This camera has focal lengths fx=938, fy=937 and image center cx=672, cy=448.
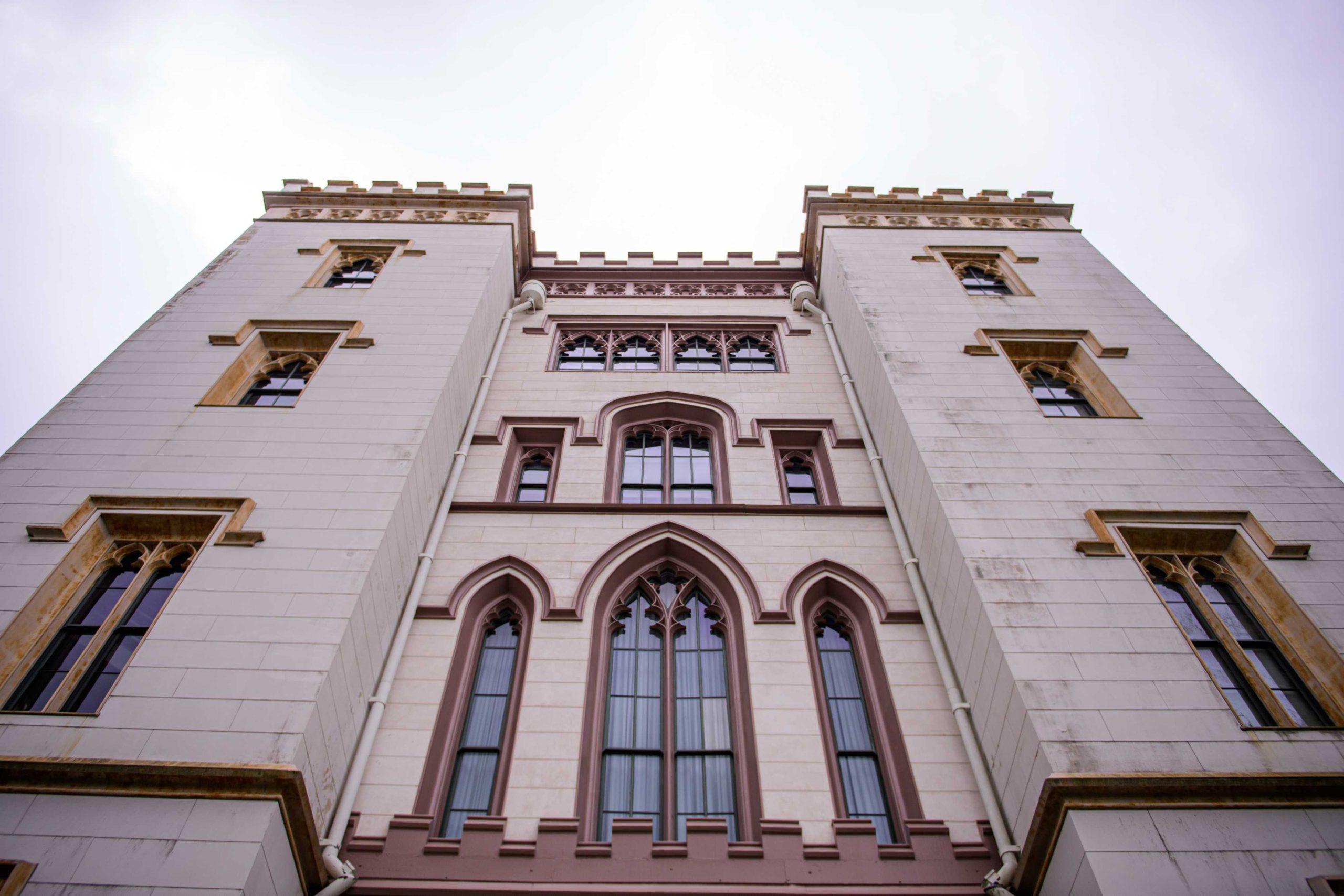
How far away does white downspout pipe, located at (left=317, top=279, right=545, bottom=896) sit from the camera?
7043 mm

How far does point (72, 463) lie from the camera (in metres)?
10.1

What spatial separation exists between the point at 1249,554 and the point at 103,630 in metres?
11.0

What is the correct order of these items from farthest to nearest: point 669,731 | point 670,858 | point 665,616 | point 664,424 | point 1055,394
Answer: point 664,424 → point 1055,394 → point 665,616 → point 669,731 → point 670,858

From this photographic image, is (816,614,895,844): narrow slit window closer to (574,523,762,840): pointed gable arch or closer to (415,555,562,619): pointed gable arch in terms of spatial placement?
(574,523,762,840): pointed gable arch

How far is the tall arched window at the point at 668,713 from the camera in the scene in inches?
329

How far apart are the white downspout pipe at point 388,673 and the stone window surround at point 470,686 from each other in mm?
490

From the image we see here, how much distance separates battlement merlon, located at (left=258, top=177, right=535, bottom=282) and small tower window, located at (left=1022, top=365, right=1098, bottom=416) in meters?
10.2

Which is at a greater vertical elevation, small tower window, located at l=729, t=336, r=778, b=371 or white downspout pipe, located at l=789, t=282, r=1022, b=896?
small tower window, located at l=729, t=336, r=778, b=371

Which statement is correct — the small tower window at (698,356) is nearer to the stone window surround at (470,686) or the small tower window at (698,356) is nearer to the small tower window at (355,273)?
the small tower window at (355,273)

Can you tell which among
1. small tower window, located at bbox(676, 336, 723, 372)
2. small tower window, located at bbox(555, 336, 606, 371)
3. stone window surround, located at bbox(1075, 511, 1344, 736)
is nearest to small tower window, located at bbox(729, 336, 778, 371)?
small tower window, located at bbox(676, 336, 723, 372)

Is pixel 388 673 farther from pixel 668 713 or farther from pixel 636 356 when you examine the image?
pixel 636 356

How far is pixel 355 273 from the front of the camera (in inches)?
663

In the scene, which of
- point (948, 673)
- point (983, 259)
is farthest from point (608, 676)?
point (983, 259)

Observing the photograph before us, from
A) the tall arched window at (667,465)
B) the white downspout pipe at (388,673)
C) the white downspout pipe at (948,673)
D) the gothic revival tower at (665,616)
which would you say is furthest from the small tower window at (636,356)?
the white downspout pipe at (948,673)
